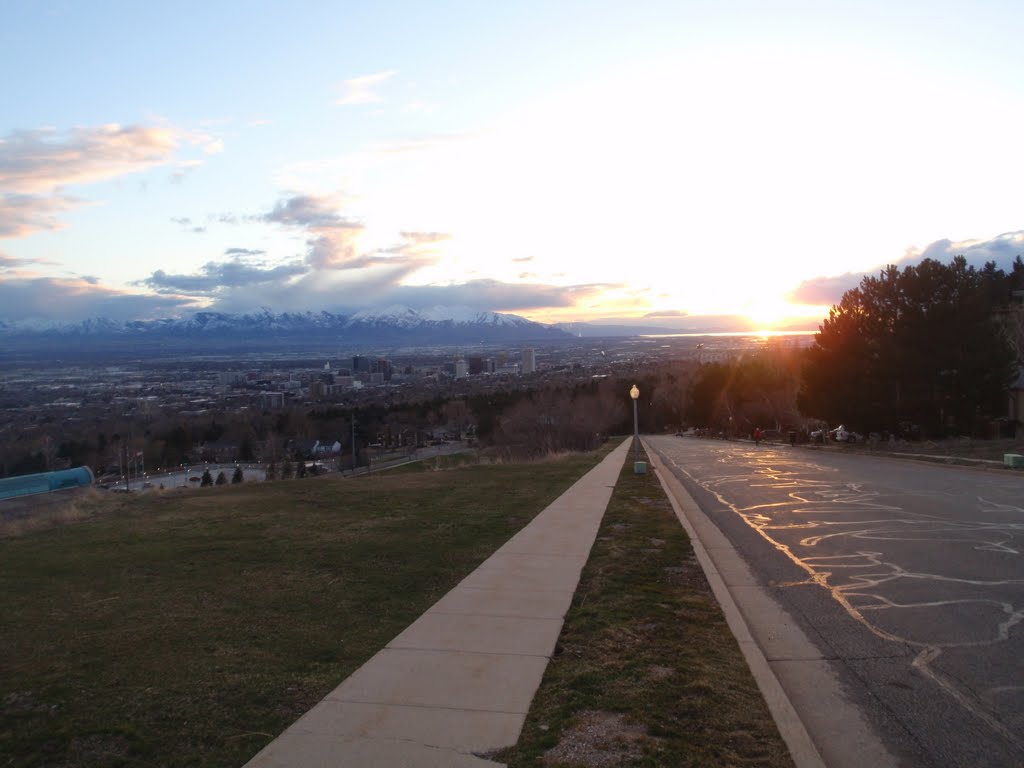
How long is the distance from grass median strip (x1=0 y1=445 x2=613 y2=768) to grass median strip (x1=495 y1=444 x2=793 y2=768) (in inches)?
59.5

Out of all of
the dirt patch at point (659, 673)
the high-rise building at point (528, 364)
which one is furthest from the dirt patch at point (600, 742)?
the high-rise building at point (528, 364)

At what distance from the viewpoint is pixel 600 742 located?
4383 millimetres

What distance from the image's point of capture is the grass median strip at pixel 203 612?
15.1 ft

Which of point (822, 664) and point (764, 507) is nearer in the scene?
point (822, 664)

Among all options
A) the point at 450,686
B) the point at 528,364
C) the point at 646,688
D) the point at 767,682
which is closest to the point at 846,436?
the point at 767,682

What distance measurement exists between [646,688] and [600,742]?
91 centimetres

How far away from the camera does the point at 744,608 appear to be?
7707mm

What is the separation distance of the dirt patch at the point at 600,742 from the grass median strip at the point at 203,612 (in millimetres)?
1664

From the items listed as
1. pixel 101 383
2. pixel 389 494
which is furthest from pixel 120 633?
pixel 101 383

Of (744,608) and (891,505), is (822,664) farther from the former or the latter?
(891,505)

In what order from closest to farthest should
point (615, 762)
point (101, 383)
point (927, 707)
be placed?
1. point (615, 762)
2. point (927, 707)
3. point (101, 383)

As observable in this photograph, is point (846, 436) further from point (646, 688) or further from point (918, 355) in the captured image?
point (646, 688)

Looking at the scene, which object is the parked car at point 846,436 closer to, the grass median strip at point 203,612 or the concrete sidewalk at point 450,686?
the grass median strip at point 203,612

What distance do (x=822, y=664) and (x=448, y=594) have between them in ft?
11.2
